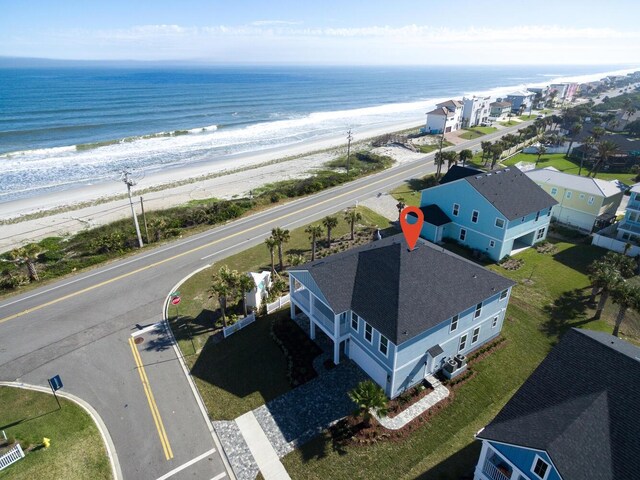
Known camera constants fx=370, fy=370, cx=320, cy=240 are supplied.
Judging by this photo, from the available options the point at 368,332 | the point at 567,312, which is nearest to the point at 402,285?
the point at 368,332

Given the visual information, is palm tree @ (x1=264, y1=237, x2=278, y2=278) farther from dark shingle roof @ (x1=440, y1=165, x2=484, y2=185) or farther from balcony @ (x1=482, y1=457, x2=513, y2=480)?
dark shingle roof @ (x1=440, y1=165, x2=484, y2=185)

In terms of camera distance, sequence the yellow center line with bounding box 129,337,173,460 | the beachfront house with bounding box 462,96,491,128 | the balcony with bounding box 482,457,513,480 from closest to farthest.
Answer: the balcony with bounding box 482,457,513,480
the yellow center line with bounding box 129,337,173,460
the beachfront house with bounding box 462,96,491,128

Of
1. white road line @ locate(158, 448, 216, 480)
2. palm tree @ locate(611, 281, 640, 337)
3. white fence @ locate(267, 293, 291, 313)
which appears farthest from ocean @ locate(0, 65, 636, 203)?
palm tree @ locate(611, 281, 640, 337)

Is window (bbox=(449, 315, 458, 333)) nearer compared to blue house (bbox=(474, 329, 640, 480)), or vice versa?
blue house (bbox=(474, 329, 640, 480))

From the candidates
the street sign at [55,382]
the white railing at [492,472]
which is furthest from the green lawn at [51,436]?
the white railing at [492,472]

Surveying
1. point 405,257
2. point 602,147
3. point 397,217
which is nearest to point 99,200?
point 397,217
